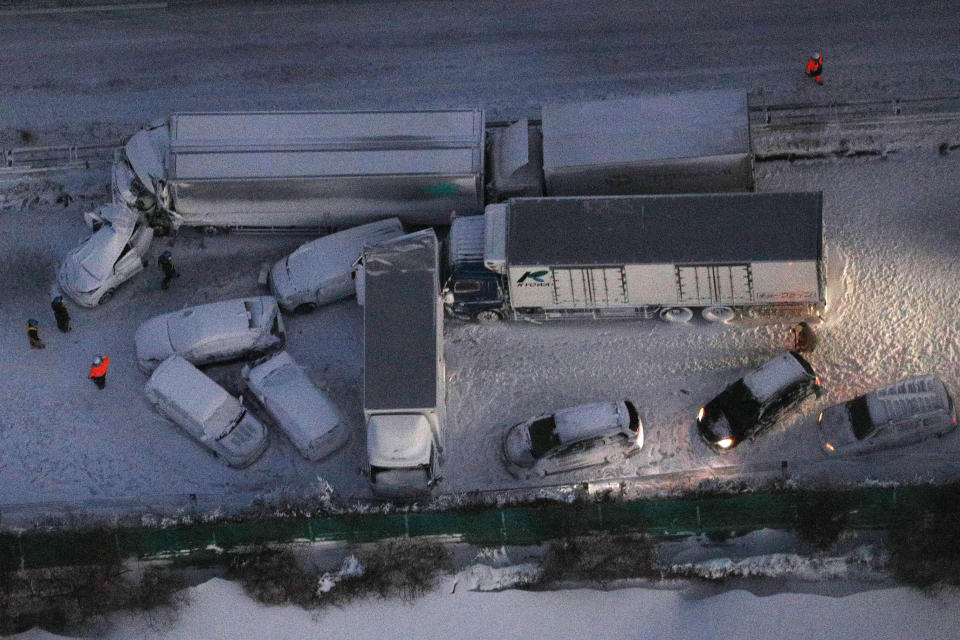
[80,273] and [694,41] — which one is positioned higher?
[694,41]

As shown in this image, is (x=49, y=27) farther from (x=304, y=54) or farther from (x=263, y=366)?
(x=263, y=366)

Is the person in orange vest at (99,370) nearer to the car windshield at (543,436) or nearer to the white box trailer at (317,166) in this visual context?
the white box trailer at (317,166)

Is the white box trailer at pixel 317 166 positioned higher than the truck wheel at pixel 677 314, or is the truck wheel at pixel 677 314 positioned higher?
the white box trailer at pixel 317 166

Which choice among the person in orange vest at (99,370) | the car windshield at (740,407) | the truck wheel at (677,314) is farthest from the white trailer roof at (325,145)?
the car windshield at (740,407)

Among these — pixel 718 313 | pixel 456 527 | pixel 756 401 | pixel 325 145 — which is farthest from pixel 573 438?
pixel 325 145

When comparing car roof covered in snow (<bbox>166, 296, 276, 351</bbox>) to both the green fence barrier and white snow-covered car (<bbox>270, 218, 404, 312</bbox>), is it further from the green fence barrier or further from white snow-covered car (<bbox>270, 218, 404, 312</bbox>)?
the green fence barrier

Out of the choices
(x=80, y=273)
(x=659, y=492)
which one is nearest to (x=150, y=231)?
(x=80, y=273)

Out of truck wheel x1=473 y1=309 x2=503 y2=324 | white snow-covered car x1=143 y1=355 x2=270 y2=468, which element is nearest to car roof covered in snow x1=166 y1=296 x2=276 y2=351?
white snow-covered car x1=143 y1=355 x2=270 y2=468
